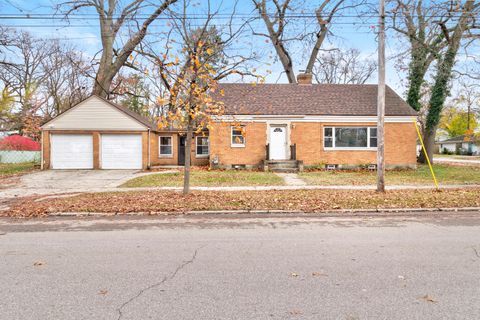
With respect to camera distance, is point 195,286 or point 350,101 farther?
point 350,101

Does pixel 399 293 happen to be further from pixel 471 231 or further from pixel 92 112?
pixel 92 112

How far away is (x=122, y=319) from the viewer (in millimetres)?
3098

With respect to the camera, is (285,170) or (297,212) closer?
(297,212)

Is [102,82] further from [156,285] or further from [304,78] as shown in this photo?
[156,285]

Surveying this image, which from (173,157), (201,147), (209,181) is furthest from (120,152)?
(209,181)

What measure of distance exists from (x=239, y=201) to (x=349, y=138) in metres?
13.2

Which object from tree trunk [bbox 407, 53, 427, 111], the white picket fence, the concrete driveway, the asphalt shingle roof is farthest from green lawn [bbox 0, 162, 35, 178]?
tree trunk [bbox 407, 53, 427, 111]

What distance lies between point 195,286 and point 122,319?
97 centimetres

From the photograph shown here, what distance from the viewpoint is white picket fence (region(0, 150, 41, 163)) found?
28.1 meters

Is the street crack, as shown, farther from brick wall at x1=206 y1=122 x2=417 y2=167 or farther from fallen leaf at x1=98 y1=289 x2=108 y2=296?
brick wall at x1=206 y1=122 x2=417 y2=167

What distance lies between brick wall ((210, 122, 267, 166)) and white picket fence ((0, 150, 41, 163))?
60.1ft

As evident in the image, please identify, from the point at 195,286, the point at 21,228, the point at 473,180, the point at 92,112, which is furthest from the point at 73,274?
the point at 92,112

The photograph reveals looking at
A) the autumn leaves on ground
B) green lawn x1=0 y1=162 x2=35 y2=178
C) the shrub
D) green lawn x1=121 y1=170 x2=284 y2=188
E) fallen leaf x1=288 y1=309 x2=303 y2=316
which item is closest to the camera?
fallen leaf x1=288 y1=309 x2=303 y2=316

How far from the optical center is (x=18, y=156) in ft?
93.6
